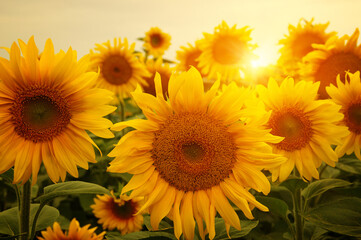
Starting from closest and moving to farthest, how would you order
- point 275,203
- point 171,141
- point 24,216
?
point 171,141 → point 24,216 → point 275,203

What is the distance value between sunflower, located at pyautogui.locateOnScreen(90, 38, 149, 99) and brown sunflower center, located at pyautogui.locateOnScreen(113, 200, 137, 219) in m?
2.05

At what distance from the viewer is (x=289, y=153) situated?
2.13m

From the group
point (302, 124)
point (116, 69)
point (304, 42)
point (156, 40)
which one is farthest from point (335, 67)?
point (156, 40)

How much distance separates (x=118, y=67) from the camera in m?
4.98

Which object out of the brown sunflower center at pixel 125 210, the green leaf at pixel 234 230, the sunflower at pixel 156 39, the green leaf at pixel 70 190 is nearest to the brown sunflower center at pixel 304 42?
the brown sunflower center at pixel 125 210

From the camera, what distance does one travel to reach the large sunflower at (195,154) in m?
1.60

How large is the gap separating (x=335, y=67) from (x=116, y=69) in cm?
301

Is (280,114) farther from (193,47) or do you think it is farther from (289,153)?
(193,47)

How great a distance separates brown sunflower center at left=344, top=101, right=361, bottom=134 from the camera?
2361mm

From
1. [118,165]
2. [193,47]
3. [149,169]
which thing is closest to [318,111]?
[149,169]

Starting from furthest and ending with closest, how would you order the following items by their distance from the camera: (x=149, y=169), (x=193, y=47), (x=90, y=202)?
(x=193, y=47) → (x=90, y=202) → (x=149, y=169)

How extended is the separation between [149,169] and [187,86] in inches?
17.6

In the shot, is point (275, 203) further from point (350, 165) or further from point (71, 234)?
point (71, 234)

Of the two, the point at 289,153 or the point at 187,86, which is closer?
the point at 187,86
